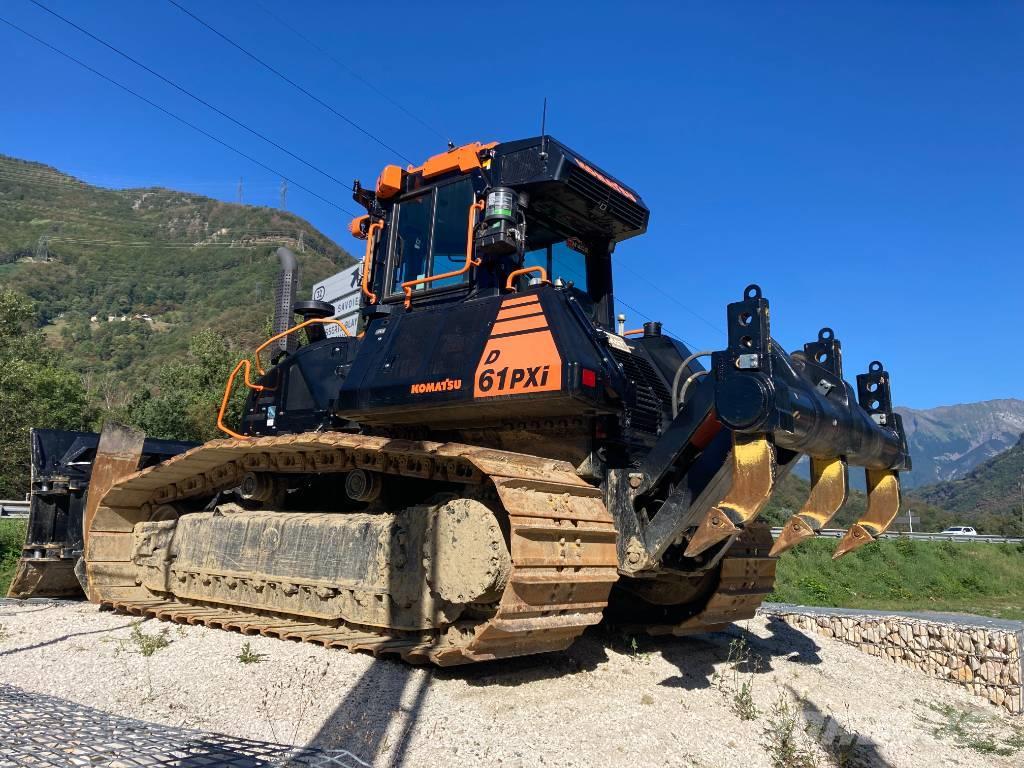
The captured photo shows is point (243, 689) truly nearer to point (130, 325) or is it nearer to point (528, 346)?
point (528, 346)

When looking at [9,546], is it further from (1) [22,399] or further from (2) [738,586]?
(1) [22,399]

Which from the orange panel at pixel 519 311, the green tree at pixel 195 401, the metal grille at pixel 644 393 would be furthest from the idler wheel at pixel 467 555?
the green tree at pixel 195 401

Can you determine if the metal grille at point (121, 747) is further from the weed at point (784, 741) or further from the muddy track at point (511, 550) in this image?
the weed at point (784, 741)

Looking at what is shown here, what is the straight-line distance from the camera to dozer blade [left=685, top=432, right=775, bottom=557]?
4598 millimetres

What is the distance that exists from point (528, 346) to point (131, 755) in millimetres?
3338

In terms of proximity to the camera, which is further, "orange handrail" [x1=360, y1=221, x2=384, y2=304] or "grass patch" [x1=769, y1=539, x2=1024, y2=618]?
"grass patch" [x1=769, y1=539, x2=1024, y2=618]

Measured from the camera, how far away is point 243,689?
17.1 feet

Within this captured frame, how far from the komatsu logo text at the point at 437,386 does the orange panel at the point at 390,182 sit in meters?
2.26

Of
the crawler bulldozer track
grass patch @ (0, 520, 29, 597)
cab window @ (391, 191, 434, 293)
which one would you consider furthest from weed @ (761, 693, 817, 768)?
grass patch @ (0, 520, 29, 597)

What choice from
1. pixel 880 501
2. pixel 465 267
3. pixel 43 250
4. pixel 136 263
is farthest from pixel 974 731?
pixel 43 250

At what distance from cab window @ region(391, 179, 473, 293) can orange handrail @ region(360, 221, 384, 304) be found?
26 cm

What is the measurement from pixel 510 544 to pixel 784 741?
208 cm

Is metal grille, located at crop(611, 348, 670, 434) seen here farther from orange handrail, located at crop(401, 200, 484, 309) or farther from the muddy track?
orange handrail, located at crop(401, 200, 484, 309)

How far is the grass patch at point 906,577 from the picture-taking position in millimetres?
17812
